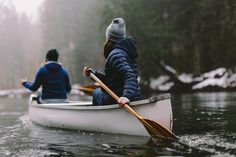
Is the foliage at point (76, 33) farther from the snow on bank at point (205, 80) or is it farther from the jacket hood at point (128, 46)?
the jacket hood at point (128, 46)

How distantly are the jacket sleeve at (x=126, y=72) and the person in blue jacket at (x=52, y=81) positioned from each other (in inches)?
118

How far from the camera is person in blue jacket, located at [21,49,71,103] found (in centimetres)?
966

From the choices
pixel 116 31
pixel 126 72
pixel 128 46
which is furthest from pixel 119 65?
pixel 116 31

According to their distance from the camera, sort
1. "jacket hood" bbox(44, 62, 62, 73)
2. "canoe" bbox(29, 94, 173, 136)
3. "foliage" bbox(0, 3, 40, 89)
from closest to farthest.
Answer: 1. "canoe" bbox(29, 94, 173, 136)
2. "jacket hood" bbox(44, 62, 62, 73)
3. "foliage" bbox(0, 3, 40, 89)

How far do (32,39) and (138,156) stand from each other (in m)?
87.3

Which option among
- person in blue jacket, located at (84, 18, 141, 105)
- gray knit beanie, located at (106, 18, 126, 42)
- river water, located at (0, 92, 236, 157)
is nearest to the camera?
river water, located at (0, 92, 236, 157)

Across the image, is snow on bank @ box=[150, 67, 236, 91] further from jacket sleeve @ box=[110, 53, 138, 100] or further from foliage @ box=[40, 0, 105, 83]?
jacket sleeve @ box=[110, 53, 138, 100]

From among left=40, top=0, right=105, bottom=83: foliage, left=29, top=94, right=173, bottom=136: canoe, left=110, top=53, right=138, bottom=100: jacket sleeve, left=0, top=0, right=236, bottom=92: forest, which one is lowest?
left=29, top=94, right=173, bottom=136: canoe

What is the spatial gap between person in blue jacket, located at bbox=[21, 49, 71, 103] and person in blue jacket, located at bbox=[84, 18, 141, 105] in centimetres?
237

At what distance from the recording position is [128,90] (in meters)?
6.62

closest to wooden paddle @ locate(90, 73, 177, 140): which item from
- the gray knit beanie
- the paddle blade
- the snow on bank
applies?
the paddle blade

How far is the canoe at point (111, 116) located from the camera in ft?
21.5

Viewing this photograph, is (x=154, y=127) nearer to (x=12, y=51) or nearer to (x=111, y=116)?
(x=111, y=116)

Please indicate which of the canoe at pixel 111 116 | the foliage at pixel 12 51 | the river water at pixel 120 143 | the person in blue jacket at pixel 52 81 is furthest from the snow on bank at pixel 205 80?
the foliage at pixel 12 51
